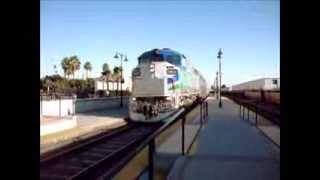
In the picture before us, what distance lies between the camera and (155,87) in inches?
844

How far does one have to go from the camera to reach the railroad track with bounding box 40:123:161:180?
981cm

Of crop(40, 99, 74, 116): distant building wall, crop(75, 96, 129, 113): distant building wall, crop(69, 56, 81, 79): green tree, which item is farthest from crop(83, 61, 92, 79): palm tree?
crop(40, 99, 74, 116): distant building wall

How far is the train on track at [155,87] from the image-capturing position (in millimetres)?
21219

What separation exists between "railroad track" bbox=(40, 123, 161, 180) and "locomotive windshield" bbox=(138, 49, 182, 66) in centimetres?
600

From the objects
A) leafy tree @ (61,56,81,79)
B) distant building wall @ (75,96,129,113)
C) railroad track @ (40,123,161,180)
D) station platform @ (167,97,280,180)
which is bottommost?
railroad track @ (40,123,161,180)

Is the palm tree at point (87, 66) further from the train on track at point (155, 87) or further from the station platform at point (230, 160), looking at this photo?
the station platform at point (230, 160)

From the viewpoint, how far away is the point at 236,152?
9.10 metres

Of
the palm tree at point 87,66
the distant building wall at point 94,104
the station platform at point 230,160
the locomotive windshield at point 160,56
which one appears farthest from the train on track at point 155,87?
the palm tree at point 87,66

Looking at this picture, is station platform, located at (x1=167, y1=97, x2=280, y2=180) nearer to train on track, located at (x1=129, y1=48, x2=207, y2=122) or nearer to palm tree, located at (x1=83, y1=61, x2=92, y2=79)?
train on track, located at (x1=129, y1=48, x2=207, y2=122)

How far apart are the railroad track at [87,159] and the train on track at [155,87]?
366 cm
